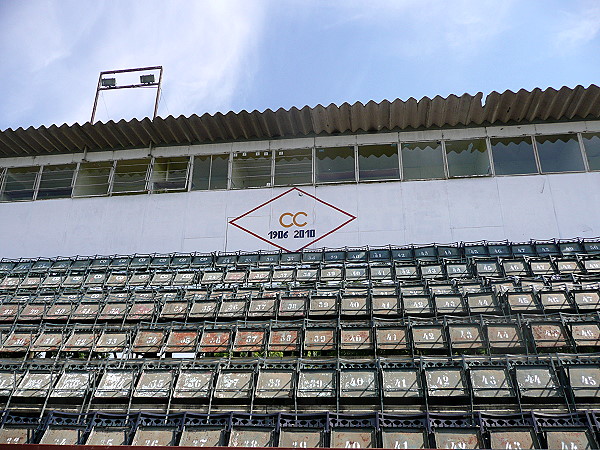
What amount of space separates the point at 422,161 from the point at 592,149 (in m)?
4.33

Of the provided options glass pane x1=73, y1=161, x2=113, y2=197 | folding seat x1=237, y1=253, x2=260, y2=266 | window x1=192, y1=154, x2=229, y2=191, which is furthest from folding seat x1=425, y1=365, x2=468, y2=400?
glass pane x1=73, y1=161, x2=113, y2=197

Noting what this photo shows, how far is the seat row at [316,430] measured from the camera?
379 centimetres

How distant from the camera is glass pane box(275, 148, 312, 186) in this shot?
13.5 meters

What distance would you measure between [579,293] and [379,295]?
270cm

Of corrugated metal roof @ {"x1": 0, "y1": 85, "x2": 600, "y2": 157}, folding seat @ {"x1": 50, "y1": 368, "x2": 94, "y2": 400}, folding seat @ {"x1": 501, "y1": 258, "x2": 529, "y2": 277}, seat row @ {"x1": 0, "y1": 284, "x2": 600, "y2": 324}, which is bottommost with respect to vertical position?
folding seat @ {"x1": 50, "y1": 368, "x2": 94, "y2": 400}

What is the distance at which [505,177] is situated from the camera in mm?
12578

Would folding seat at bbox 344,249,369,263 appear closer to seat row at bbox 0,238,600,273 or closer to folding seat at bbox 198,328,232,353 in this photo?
seat row at bbox 0,238,600,273

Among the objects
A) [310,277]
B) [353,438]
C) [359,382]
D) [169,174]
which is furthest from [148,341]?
[169,174]

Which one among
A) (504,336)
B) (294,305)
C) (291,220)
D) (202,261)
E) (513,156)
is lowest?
(504,336)

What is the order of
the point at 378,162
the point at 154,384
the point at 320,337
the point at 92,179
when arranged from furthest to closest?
the point at 92,179 < the point at 378,162 < the point at 320,337 < the point at 154,384

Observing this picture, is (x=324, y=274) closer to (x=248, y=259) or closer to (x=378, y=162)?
(x=248, y=259)

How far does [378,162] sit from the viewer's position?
13.4 meters

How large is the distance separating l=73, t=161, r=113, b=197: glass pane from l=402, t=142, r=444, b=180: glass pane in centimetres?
869

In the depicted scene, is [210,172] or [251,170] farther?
[210,172]
